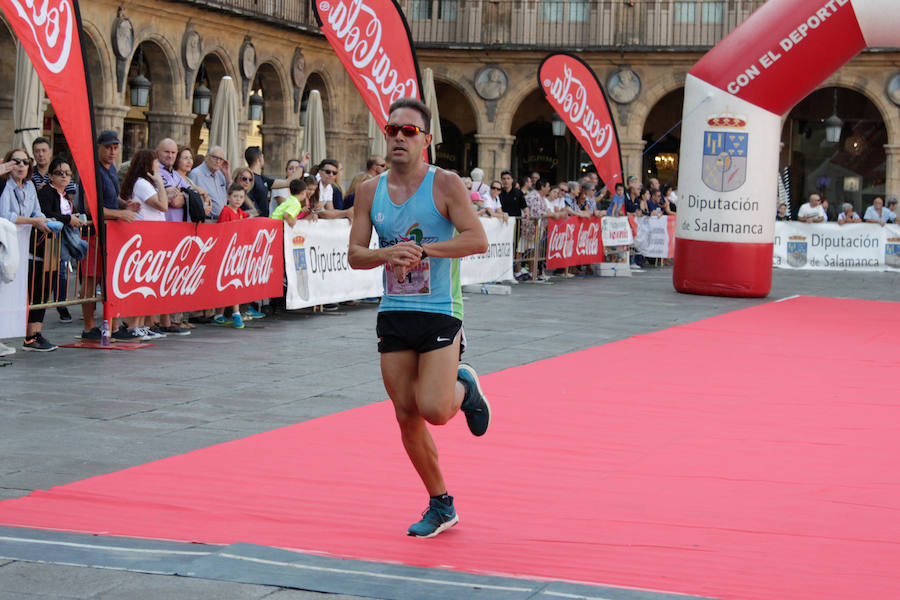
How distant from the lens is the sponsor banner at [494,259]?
1631cm

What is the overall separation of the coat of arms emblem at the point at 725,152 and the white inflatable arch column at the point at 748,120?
0.01m

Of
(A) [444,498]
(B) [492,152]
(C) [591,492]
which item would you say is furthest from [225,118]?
(B) [492,152]

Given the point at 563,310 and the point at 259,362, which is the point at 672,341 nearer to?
the point at 563,310

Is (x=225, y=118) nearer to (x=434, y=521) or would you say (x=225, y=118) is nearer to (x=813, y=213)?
(x=813, y=213)

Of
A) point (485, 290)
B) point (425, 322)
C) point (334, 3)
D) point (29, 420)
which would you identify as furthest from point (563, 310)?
point (425, 322)

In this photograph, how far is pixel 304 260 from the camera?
12.6m

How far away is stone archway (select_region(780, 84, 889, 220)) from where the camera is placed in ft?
113

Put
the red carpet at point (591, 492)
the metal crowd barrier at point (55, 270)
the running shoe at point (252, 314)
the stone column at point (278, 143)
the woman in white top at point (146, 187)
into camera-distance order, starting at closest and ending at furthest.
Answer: the red carpet at point (591, 492) < the metal crowd barrier at point (55, 270) < the woman in white top at point (146, 187) < the running shoe at point (252, 314) < the stone column at point (278, 143)

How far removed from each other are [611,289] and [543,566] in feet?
45.8

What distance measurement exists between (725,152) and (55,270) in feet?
30.7

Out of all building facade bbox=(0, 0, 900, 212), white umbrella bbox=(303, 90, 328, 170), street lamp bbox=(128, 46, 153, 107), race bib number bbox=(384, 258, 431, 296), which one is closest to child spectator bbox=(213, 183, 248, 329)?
race bib number bbox=(384, 258, 431, 296)

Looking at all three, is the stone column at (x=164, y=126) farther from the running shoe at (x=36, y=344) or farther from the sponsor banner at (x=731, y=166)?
the running shoe at (x=36, y=344)

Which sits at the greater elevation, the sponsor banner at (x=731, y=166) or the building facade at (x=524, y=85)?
the building facade at (x=524, y=85)

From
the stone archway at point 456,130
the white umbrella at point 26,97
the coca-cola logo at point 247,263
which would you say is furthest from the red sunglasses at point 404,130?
the stone archway at point 456,130
